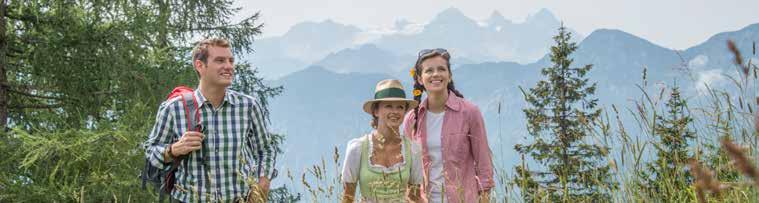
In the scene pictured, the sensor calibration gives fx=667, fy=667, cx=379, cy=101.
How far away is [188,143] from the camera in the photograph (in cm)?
297

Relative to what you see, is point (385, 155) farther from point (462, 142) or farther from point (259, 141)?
point (259, 141)

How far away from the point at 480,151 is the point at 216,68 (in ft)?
4.56

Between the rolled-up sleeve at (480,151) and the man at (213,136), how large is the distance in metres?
1.07

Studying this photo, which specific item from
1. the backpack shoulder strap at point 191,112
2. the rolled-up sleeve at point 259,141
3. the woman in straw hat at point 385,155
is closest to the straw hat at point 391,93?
the woman in straw hat at point 385,155

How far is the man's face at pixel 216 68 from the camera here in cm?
319

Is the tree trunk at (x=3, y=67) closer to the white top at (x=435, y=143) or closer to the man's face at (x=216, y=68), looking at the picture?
the man's face at (x=216, y=68)

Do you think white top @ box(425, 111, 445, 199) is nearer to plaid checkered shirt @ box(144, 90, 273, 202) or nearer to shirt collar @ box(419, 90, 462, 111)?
shirt collar @ box(419, 90, 462, 111)

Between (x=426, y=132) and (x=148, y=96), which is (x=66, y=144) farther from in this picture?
(x=426, y=132)

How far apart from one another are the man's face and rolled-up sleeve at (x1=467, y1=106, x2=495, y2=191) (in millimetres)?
1249

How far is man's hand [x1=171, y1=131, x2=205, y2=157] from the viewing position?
2967mm

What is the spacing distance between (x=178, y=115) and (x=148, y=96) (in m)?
7.35

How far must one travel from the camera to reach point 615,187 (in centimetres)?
261

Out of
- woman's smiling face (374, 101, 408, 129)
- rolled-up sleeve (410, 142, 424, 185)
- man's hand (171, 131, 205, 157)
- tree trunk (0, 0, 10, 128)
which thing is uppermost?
tree trunk (0, 0, 10, 128)

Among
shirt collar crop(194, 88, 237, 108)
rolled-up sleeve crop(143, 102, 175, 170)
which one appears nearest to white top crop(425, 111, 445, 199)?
shirt collar crop(194, 88, 237, 108)
